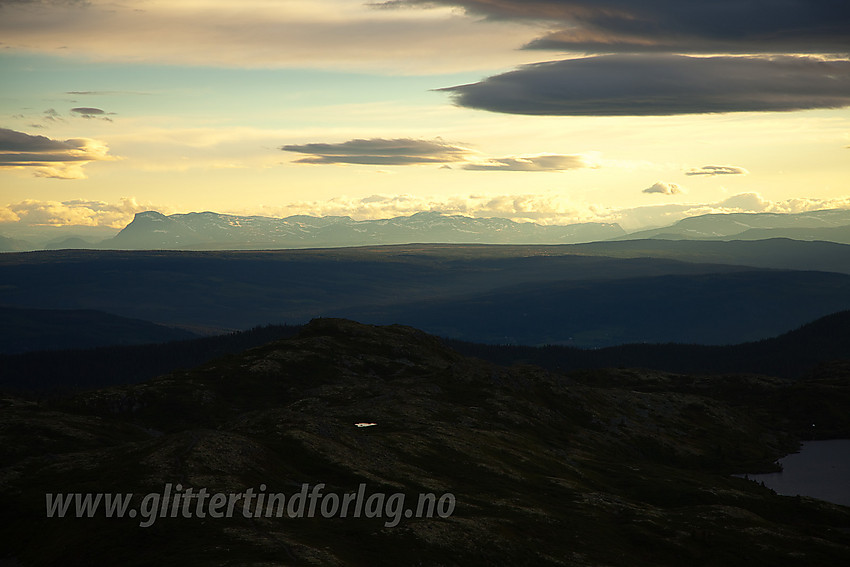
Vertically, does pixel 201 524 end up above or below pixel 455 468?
above

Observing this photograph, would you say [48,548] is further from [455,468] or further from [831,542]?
[831,542]

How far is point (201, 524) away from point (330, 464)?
110 feet

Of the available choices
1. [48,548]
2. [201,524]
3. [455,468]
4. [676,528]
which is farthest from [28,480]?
[676,528]

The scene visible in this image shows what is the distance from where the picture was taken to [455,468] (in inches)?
5443

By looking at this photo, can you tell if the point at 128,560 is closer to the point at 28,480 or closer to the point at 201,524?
the point at 201,524

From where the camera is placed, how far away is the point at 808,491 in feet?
611

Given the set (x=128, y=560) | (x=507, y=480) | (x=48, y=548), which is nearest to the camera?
(x=128, y=560)

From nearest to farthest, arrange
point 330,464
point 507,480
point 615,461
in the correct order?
point 330,464 < point 507,480 < point 615,461

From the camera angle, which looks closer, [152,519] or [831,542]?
[152,519]

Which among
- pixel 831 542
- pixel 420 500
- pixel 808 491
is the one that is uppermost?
pixel 420 500

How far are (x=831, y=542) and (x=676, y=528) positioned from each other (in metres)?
25.5

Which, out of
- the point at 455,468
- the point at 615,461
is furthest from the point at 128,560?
the point at 615,461

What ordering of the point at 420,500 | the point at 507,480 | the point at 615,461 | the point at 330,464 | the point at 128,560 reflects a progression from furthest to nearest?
the point at 615,461
the point at 507,480
the point at 330,464
the point at 420,500
the point at 128,560

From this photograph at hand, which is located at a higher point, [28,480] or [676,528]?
[28,480]
